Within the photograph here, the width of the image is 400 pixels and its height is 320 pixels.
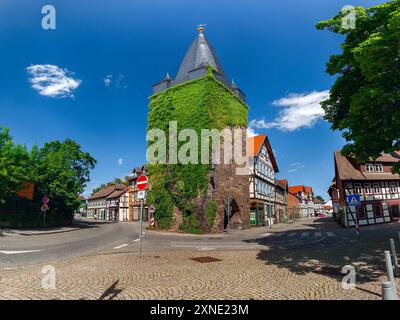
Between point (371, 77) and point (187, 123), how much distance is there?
20.3 metres

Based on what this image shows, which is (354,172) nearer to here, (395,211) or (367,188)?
(367,188)

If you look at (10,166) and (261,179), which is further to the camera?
(261,179)

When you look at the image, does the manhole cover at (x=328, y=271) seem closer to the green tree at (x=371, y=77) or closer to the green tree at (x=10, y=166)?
the green tree at (x=371, y=77)

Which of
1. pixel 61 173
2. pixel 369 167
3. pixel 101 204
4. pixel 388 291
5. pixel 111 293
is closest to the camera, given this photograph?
pixel 388 291

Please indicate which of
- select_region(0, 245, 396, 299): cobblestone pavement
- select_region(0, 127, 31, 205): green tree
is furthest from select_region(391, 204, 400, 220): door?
select_region(0, 127, 31, 205): green tree

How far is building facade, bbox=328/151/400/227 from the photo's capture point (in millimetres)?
30350

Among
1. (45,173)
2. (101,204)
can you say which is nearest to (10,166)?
(45,173)

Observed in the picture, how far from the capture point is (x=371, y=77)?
7594 mm

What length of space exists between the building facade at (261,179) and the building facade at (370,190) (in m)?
9.09

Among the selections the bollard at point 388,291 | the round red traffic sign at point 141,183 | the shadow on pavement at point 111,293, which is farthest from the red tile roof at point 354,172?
the shadow on pavement at point 111,293

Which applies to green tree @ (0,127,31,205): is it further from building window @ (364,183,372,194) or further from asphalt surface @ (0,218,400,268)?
building window @ (364,183,372,194)

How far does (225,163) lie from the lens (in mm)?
27438

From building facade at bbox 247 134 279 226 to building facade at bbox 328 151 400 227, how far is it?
9.09m
